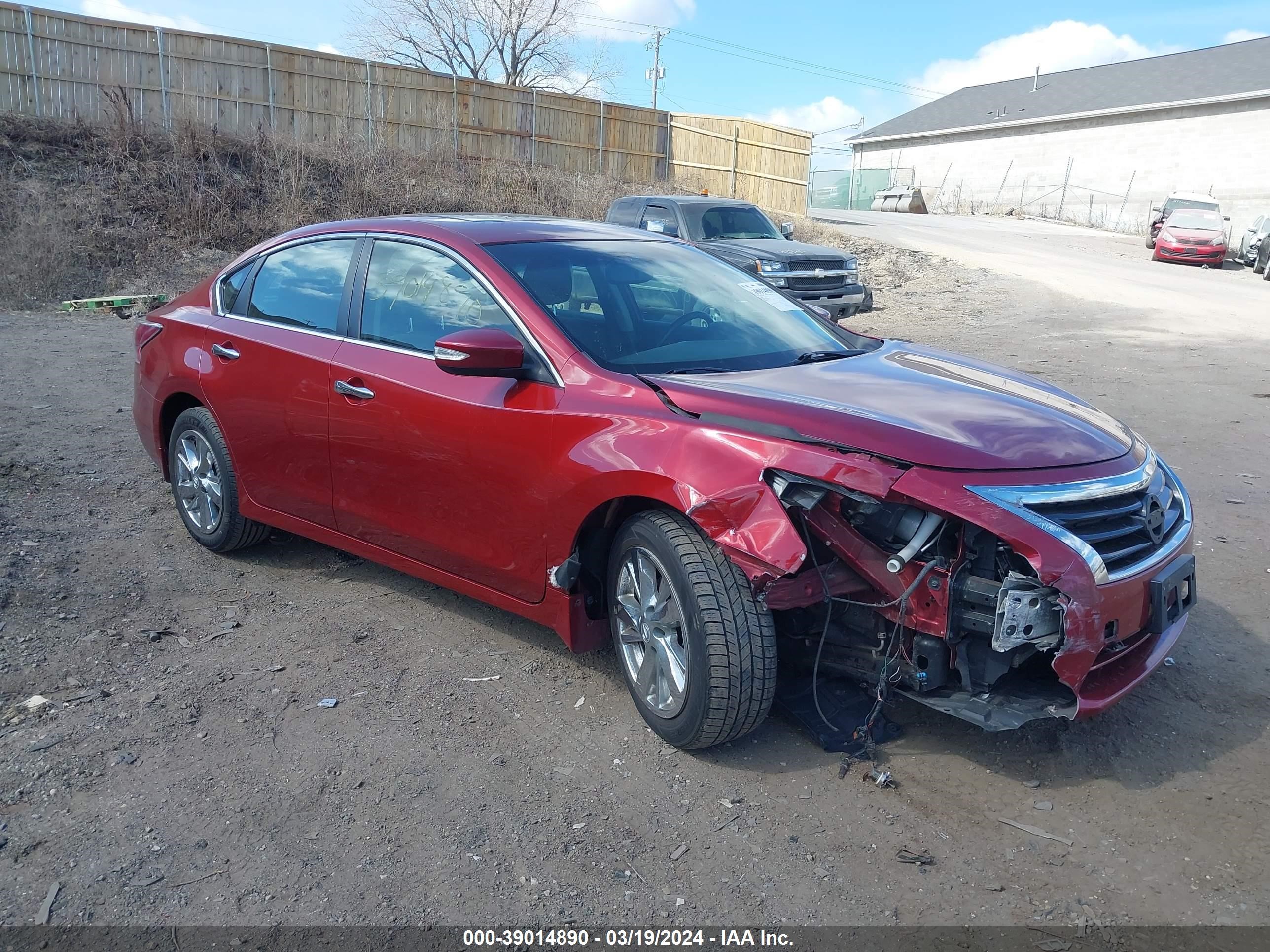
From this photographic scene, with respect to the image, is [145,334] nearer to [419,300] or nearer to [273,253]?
[273,253]

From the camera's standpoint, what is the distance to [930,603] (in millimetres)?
3084

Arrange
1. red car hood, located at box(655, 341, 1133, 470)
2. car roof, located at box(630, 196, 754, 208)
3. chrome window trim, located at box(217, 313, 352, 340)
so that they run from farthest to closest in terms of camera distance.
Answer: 1. car roof, located at box(630, 196, 754, 208)
2. chrome window trim, located at box(217, 313, 352, 340)
3. red car hood, located at box(655, 341, 1133, 470)

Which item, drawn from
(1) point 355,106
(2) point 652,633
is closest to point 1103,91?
(1) point 355,106

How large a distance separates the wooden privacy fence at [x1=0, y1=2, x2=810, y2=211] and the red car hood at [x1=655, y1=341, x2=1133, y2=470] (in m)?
20.2

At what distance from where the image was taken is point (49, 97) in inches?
788

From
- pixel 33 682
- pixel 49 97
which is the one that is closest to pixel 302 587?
pixel 33 682

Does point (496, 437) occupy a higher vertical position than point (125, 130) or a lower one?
lower

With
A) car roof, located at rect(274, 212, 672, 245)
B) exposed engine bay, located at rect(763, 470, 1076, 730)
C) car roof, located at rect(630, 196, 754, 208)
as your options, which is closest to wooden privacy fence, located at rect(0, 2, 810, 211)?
car roof, located at rect(630, 196, 754, 208)

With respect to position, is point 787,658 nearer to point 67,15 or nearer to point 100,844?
point 100,844

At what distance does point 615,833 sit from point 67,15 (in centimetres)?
2229

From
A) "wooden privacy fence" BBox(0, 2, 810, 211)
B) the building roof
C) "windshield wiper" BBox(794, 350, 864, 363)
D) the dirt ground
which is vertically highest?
the building roof

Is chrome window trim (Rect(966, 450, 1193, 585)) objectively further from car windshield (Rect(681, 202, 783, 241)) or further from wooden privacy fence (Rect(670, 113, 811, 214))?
wooden privacy fence (Rect(670, 113, 811, 214))

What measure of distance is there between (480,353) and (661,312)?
938mm

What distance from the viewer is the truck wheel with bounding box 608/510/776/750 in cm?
321
